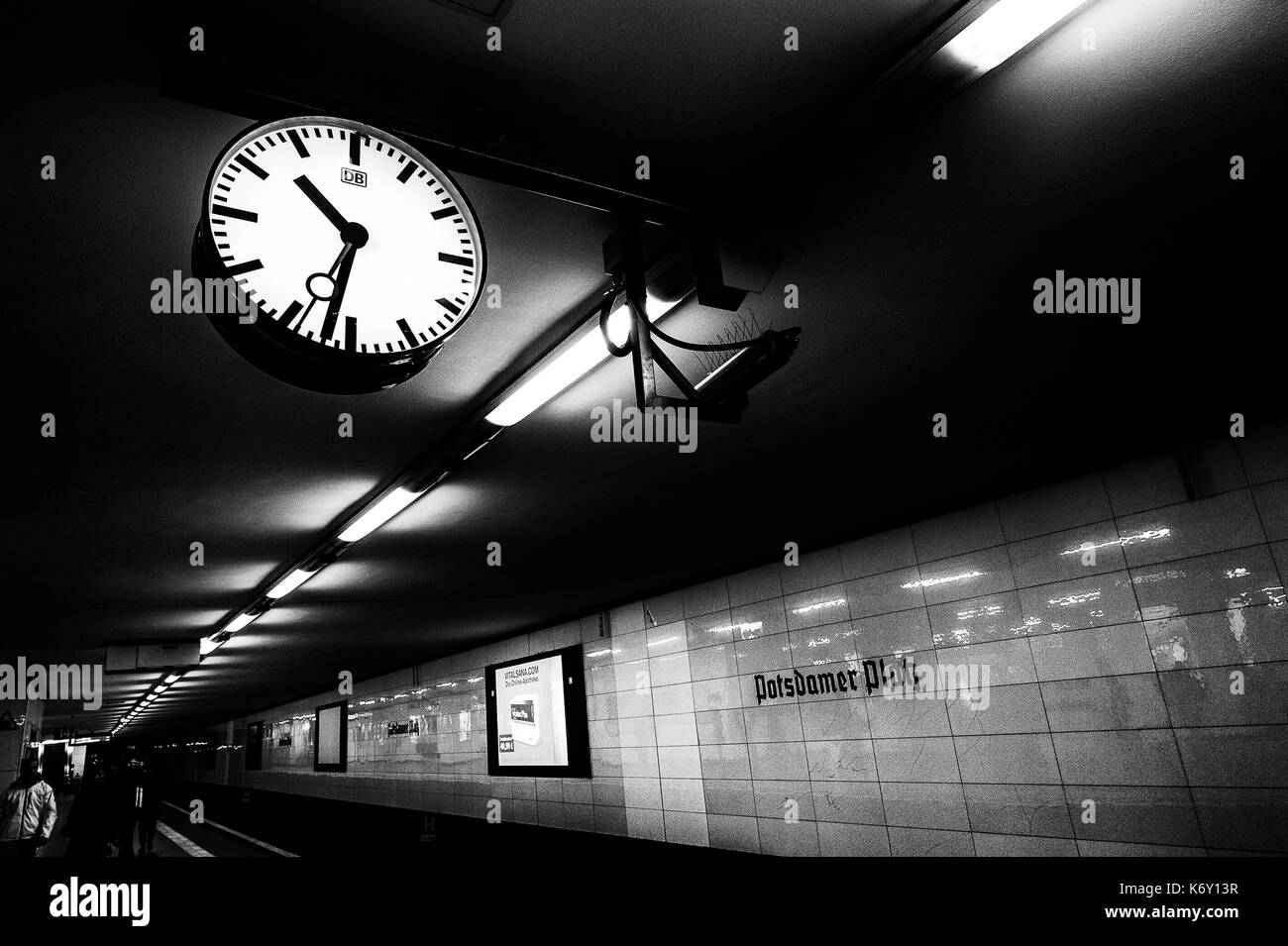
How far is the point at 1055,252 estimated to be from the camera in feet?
9.10

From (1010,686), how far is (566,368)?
433 centimetres

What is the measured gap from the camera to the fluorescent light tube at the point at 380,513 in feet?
14.8

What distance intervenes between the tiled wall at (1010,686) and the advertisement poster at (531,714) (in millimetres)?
1162

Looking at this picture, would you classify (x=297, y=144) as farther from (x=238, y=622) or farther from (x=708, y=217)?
(x=238, y=622)

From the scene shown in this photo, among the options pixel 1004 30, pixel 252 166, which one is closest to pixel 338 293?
pixel 252 166

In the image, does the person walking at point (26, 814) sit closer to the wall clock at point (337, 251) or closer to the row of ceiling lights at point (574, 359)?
the row of ceiling lights at point (574, 359)

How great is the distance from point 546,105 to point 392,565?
5.25m

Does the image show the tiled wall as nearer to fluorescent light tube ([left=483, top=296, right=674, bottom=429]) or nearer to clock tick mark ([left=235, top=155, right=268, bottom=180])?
fluorescent light tube ([left=483, top=296, right=674, bottom=429])

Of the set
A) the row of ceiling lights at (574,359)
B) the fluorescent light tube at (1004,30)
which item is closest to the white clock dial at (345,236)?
the row of ceiling lights at (574,359)

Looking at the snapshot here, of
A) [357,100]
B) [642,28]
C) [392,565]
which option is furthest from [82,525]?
[642,28]

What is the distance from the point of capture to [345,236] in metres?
1.41

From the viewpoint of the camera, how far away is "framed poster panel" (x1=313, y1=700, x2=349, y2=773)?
16172mm

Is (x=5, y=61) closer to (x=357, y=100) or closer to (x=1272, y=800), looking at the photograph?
(x=357, y=100)

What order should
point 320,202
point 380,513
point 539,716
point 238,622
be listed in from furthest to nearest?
point 539,716, point 238,622, point 380,513, point 320,202
